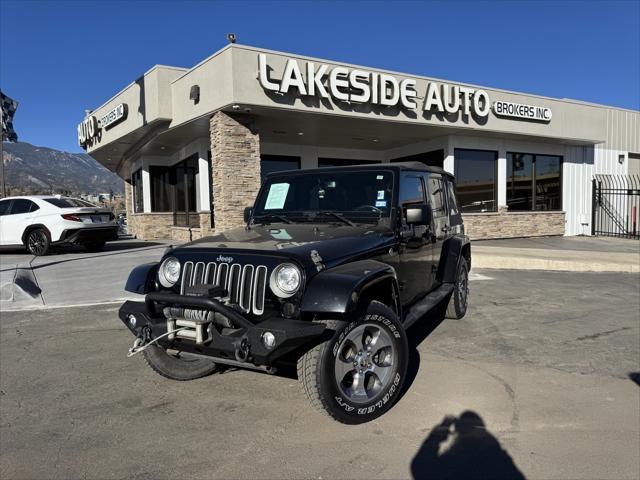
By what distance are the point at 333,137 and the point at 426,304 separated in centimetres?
1296

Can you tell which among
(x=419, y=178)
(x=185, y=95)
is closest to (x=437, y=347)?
(x=419, y=178)

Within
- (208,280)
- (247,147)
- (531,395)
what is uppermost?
(247,147)

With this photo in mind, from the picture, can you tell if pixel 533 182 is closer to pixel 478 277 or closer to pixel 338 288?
pixel 478 277

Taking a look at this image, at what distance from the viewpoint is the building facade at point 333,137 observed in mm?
12484

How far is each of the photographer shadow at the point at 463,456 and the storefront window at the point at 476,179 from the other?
15279 millimetres

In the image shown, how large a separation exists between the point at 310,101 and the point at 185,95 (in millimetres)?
3820

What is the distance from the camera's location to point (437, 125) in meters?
15.2

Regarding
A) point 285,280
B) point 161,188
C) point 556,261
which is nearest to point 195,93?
point 161,188

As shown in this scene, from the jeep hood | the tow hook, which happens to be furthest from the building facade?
the tow hook

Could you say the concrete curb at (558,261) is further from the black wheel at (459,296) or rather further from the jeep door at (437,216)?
the jeep door at (437,216)

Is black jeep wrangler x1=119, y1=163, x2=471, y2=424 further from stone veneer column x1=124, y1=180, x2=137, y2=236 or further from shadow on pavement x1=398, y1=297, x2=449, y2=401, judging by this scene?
stone veneer column x1=124, y1=180, x2=137, y2=236

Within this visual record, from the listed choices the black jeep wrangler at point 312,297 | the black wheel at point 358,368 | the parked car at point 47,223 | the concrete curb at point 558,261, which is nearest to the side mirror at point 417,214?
the black jeep wrangler at point 312,297

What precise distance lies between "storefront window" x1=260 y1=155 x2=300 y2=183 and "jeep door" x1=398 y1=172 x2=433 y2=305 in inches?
503

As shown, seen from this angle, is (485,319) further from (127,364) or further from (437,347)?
(127,364)
